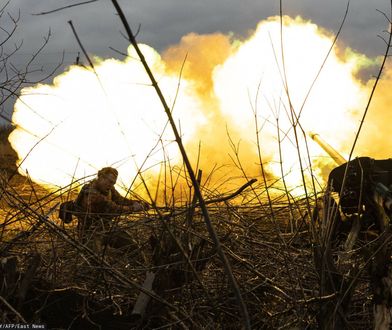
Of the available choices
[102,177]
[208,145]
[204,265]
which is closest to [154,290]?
[204,265]

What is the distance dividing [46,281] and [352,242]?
2.48 m

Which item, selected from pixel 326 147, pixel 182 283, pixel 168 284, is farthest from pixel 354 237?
pixel 326 147

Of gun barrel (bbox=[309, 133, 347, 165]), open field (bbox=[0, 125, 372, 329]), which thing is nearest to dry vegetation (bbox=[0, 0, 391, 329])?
open field (bbox=[0, 125, 372, 329])

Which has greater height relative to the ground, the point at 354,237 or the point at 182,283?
the point at 354,237

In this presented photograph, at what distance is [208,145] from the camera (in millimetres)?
18094

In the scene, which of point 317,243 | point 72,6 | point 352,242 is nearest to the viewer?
point 72,6

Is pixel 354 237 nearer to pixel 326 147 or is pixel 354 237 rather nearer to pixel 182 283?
pixel 182 283

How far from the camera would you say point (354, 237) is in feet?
17.4

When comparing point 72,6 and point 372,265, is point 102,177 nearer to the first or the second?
point 372,265

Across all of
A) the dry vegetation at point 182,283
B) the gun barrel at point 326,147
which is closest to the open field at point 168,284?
the dry vegetation at point 182,283

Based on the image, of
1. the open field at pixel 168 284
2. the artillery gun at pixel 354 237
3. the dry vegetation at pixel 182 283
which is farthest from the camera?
the open field at pixel 168 284

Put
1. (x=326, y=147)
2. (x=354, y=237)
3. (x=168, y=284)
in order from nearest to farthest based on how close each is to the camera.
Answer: (x=168, y=284), (x=354, y=237), (x=326, y=147)

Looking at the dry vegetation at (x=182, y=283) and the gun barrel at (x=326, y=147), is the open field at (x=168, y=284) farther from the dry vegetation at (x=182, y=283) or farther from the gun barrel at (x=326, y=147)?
the gun barrel at (x=326, y=147)

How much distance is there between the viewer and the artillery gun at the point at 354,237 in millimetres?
3568
